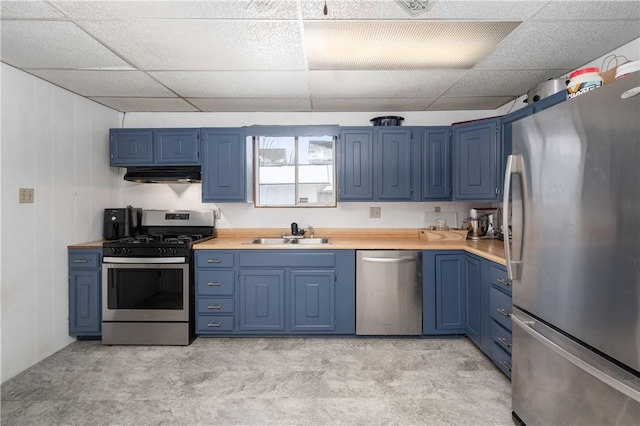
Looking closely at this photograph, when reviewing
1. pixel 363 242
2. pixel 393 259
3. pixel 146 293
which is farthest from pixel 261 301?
pixel 393 259

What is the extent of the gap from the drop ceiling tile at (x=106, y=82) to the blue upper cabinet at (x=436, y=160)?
2534mm

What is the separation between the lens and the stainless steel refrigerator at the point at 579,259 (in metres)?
1.16

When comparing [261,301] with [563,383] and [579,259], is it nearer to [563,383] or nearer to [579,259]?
[563,383]

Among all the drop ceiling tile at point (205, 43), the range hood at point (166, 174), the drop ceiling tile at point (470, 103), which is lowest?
the range hood at point (166, 174)

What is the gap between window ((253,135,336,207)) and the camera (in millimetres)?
3572

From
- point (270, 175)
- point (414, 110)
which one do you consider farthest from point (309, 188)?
point (414, 110)

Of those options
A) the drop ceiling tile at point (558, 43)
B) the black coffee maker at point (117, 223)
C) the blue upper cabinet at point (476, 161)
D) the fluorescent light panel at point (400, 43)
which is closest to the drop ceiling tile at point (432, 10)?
the fluorescent light panel at point (400, 43)

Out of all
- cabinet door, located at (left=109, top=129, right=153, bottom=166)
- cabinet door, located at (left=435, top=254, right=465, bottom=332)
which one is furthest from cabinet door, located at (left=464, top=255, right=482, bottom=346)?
cabinet door, located at (left=109, top=129, right=153, bottom=166)

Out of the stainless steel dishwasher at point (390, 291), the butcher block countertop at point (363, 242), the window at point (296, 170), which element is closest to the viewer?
the butcher block countertop at point (363, 242)

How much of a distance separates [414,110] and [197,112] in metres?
2.47

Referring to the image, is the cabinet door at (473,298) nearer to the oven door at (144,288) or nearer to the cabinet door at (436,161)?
the cabinet door at (436,161)

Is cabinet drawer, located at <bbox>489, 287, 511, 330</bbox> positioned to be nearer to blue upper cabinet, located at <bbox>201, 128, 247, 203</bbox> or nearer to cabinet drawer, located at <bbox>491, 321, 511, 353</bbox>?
cabinet drawer, located at <bbox>491, 321, 511, 353</bbox>

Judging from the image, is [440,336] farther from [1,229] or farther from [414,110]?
[1,229]

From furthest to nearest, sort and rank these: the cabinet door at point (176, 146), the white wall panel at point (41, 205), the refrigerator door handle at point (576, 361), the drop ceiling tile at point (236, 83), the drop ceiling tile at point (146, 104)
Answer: the cabinet door at point (176, 146), the drop ceiling tile at point (146, 104), the drop ceiling tile at point (236, 83), the white wall panel at point (41, 205), the refrigerator door handle at point (576, 361)
